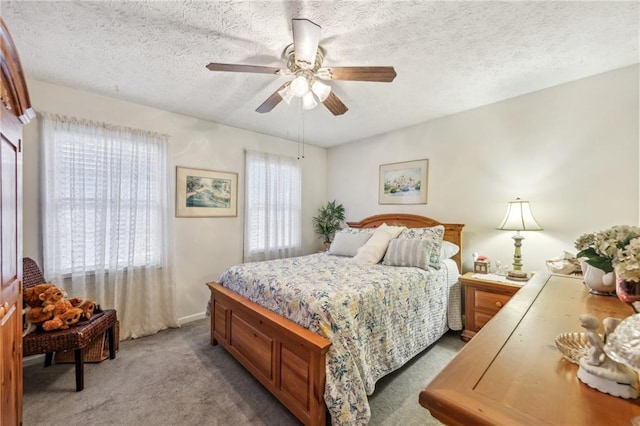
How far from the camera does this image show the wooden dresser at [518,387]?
0.56m

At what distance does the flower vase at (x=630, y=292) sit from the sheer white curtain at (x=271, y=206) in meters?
3.54

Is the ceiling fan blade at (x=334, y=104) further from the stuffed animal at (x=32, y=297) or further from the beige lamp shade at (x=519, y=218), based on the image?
the stuffed animal at (x=32, y=297)

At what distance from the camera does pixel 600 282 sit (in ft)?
4.73

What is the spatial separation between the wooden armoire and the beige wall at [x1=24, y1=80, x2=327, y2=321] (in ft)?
4.48

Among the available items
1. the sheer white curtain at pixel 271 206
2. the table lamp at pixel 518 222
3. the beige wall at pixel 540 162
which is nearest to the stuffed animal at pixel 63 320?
the sheer white curtain at pixel 271 206

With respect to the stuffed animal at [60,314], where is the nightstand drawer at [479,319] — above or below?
below

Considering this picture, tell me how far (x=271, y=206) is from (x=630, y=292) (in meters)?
3.61

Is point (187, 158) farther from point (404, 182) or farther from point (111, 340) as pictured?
point (404, 182)

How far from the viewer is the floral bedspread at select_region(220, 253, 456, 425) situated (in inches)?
61.5

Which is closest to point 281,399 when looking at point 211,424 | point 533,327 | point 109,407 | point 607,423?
point 211,424

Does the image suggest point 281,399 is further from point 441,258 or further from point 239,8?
point 239,8

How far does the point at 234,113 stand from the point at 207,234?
159 centimetres

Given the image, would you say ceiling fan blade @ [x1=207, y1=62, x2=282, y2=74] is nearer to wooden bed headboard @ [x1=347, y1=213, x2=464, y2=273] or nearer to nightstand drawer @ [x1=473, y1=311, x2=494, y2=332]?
wooden bed headboard @ [x1=347, y1=213, x2=464, y2=273]

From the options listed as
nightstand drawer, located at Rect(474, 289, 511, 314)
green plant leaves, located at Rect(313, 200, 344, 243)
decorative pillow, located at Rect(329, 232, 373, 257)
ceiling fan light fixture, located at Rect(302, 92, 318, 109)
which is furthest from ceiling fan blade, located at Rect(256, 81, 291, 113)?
nightstand drawer, located at Rect(474, 289, 511, 314)
